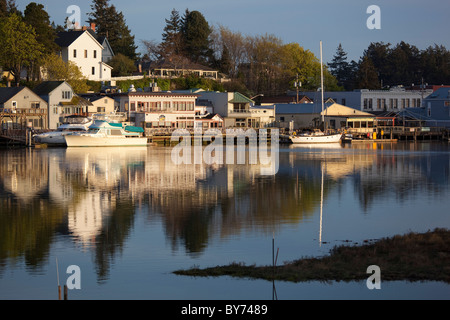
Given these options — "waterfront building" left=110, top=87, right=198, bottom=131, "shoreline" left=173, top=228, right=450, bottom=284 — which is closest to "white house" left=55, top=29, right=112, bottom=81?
"waterfront building" left=110, top=87, right=198, bottom=131

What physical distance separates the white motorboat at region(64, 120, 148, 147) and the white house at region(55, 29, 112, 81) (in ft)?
66.5

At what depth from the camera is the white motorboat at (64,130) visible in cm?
7944

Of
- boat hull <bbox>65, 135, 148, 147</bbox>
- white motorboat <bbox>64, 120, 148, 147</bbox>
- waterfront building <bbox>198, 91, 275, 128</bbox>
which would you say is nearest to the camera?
boat hull <bbox>65, 135, 148, 147</bbox>

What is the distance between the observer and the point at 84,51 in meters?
100

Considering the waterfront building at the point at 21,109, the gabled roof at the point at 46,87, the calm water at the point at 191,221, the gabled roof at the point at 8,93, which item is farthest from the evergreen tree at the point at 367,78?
the calm water at the point at 191,221

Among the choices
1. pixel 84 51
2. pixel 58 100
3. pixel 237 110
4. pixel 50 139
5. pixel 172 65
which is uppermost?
pixel 84 51

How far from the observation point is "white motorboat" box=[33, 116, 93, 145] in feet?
261

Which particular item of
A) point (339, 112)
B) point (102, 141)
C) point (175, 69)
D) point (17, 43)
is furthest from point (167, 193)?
point (175, 69)

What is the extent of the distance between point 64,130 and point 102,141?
4510 mm

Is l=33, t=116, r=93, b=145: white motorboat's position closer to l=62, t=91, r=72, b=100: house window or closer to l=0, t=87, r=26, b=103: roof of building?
l=62, t=91, r=72, b=100: house window

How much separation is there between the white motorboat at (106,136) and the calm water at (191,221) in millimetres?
22702

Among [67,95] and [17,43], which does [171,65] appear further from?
[17,43]

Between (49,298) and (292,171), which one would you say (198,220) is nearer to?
(49,298)
